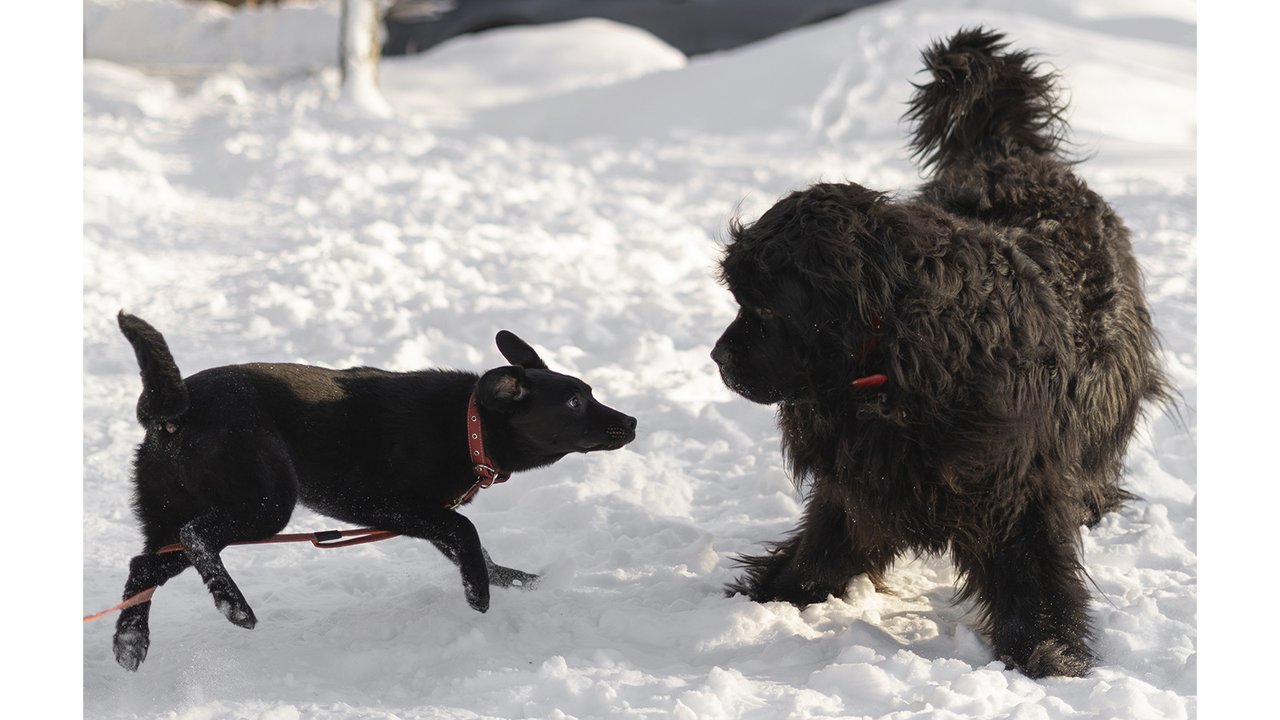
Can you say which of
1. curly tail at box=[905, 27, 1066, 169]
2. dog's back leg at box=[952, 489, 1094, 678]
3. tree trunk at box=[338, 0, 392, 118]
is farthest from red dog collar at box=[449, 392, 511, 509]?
tree trunk at box=[338, 0, 392, 118]

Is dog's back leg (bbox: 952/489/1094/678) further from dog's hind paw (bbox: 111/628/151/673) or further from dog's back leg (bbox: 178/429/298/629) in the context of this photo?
dog's hind paw (bbox: 111/628/151/673)

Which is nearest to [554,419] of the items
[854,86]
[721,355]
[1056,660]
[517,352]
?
[517,352]

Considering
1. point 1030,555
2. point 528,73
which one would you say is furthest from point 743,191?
point 528,73

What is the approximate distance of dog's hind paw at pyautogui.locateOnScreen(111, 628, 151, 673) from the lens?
10.6ft

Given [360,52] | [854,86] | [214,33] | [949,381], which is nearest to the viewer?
[949,381]

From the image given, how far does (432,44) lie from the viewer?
1873 cm

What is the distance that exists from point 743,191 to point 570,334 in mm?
3971

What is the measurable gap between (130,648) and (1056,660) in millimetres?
2680

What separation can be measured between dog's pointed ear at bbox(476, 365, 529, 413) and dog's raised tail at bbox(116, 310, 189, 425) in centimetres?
94

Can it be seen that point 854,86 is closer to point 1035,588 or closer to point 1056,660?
point 1035,588

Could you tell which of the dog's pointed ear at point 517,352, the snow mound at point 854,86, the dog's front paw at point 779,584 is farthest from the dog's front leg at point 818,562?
the snow mound at point 854,86

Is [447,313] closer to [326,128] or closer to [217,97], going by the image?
[326,128]

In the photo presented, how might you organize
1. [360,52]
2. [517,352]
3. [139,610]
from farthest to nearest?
1. [360,52]
2. [517,352]
3. [139,610]

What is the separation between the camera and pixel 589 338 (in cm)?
614
